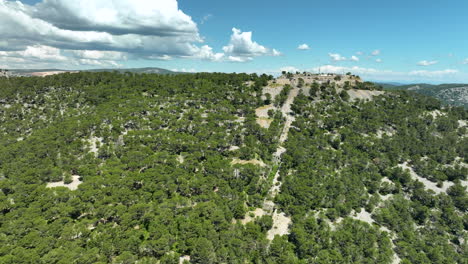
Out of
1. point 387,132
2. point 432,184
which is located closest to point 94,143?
point 432,184

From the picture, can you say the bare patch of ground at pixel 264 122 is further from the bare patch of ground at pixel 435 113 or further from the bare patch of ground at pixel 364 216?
the bare patch of ground at pixel 435 113

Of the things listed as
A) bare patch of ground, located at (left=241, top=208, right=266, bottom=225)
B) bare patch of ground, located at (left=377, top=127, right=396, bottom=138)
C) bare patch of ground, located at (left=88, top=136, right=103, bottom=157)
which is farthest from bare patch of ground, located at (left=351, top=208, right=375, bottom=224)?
bare patch of ground, located at (left=88, top=136, right=103, bottom=157)

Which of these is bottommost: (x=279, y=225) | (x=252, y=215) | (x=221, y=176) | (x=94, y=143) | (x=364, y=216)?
(x=364, y=216)

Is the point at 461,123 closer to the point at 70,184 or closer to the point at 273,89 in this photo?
the point at 273,89

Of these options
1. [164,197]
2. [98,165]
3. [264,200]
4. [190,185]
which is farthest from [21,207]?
[264,200]

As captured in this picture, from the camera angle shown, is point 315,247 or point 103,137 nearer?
point 315,247

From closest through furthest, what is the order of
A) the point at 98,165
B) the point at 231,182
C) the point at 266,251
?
the point at 266,251
the point at 231,182
the point at 98,165

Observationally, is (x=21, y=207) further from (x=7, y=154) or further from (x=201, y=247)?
(x=201, y=247)
